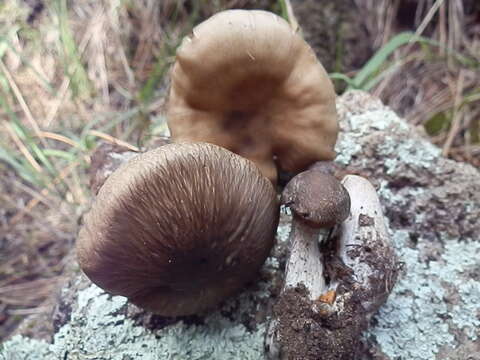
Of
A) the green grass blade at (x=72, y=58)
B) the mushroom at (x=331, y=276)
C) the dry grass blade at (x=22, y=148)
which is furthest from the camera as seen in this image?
the green grass blade at (x=72, y=58)

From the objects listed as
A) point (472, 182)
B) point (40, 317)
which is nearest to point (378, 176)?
point (472, 182)

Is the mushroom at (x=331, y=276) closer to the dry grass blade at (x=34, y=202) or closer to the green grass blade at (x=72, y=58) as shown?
the dry grass blade at (x=34, y=202)

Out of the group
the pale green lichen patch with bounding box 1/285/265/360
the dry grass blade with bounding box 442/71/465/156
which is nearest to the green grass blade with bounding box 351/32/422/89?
the dry grass blade with bounding box 442/71/465/156

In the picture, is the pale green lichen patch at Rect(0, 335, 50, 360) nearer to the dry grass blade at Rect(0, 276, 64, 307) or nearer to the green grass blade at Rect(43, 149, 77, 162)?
the dry grass blade at Rect(0, 276, 64, 307)

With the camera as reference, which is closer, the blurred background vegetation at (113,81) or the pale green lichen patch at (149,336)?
the pale green lichen patch at (149,336)

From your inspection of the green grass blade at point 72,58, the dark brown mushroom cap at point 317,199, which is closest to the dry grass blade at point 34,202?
the green grass blade at point 72,58

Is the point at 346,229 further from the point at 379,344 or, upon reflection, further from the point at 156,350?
the point at 156,350

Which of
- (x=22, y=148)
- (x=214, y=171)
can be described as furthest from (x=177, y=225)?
(x=22, y=148)

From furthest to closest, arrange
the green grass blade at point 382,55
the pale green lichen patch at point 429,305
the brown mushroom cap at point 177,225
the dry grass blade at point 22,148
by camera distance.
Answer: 1. the dry grass blade at point 22,148
2. the green grass blade at point 382,55
3. the pale green lichen patch at point 429,305
4. the brown mushroom cap at point 177,225
